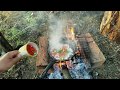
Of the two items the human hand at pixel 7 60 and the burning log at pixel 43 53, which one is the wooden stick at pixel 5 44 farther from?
the human hand at pixel 7 60

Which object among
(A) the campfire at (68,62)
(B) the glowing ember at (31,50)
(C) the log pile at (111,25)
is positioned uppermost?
(C) the log pile at (111,25)

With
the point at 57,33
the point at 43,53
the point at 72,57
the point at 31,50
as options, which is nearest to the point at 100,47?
the point at 72,57

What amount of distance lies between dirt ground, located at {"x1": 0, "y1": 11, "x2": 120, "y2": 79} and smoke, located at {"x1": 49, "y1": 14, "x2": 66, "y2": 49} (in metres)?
0.13

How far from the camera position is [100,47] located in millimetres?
3873

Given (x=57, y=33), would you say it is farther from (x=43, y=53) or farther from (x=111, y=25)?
(x=111, y=25)

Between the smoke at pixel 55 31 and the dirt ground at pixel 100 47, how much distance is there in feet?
0.44

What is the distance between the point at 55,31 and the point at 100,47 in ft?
2.49

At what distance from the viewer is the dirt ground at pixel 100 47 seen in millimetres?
3600

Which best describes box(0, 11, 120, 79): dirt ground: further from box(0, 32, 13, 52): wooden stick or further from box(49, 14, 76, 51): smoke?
box(0, 32, 13, 52): wooden stick

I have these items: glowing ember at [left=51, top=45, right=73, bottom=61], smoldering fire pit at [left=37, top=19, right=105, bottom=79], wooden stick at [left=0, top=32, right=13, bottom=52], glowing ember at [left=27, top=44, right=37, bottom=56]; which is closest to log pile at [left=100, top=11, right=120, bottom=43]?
smoldering fire pit at [left=37, top=19, right=105, bottom=79]

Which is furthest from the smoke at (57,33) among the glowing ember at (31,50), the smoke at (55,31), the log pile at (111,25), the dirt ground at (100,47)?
the log pile at (111,25)

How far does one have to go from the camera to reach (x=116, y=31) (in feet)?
12.6

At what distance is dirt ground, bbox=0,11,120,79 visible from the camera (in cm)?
360
